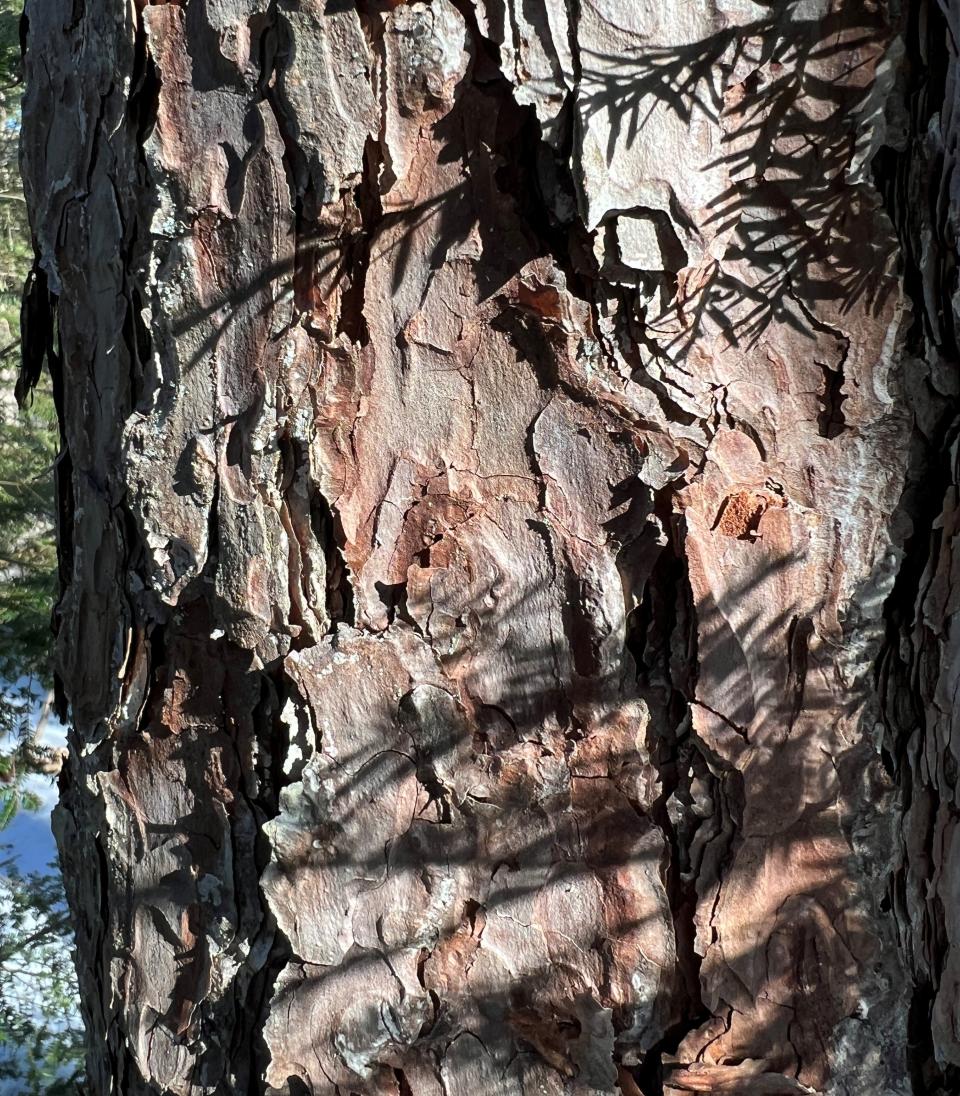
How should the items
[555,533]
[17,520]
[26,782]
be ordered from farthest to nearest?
1. [17,520]
2. [26,782]
3. [555,533]

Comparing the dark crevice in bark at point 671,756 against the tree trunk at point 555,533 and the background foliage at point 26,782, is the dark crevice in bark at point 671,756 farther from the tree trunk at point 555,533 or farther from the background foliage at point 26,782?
the background foliage at point 26,782

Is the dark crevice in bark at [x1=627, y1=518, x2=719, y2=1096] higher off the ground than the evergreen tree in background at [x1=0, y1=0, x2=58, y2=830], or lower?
lower

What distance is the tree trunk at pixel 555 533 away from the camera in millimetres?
→ 829

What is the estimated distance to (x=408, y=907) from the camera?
0.88 metres

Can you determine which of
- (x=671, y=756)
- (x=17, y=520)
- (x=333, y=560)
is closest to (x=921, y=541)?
(x=671, y=756)

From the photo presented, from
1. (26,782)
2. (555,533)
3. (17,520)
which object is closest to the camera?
(555,533)

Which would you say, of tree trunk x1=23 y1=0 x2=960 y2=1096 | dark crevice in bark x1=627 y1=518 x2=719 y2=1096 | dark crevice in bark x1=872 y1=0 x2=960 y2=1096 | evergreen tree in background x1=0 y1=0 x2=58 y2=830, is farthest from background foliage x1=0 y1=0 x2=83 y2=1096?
dark crevice in bark x1=872 y1=0 x2=960 y2=1096

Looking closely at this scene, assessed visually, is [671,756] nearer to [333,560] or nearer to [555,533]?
[555,533]

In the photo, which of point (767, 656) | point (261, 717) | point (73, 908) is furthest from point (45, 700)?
point (767, 656)

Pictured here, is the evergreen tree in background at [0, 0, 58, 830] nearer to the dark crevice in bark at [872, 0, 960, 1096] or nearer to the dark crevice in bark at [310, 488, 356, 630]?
the dark crevice in bark at [310, 488, 356, 630]

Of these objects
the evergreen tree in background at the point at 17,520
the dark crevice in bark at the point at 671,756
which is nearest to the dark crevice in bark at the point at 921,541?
the dark crevice in bark at the point at 671,756

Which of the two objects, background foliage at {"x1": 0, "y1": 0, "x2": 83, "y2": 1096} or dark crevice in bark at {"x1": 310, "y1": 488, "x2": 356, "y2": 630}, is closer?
dark crevice in bark at {"x1": 310, "y1": 488, "x2": 356, "y2": 630}

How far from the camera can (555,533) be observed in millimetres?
862

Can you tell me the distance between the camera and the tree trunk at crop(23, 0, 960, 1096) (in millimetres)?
829
